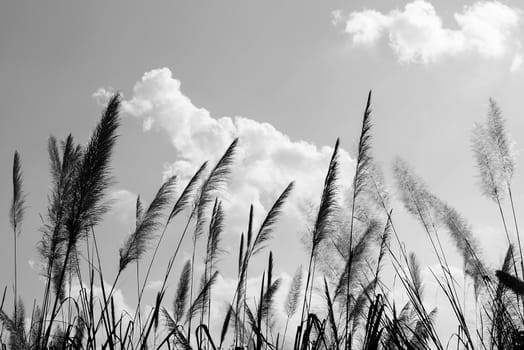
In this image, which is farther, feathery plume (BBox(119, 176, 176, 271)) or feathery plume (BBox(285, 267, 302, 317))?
feathery plume (BBox(285, 267, 302, 317))

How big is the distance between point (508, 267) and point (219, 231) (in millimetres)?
2199

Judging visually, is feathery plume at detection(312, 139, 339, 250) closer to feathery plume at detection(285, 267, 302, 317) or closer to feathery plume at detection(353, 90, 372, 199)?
feathery plume at detection(353, 90, 372, 199)

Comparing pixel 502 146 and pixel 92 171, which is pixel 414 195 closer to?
pixel 502 146

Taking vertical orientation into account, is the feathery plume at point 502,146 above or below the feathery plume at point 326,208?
above

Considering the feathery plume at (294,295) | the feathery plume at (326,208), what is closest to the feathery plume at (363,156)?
the feathery plume at (326,208)

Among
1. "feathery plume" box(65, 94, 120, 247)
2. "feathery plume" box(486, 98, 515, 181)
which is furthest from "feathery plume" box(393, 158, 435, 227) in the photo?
"feathery plume" box(65, 94, 120, 247)

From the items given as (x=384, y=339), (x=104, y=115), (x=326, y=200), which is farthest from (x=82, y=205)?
(x=384, y=339)

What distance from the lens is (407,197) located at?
14.8 feet

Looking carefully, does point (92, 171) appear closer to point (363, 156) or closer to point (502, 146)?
point (363, 156)

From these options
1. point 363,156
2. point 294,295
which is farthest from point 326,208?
point 294,295

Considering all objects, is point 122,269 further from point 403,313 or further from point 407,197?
point 407,197

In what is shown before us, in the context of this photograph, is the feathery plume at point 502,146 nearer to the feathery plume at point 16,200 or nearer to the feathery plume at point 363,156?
the feathery plume at point 363,156

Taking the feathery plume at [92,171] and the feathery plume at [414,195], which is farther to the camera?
the feathery plume at [414,195]

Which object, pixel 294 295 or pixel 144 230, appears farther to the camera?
pixel 294 295
